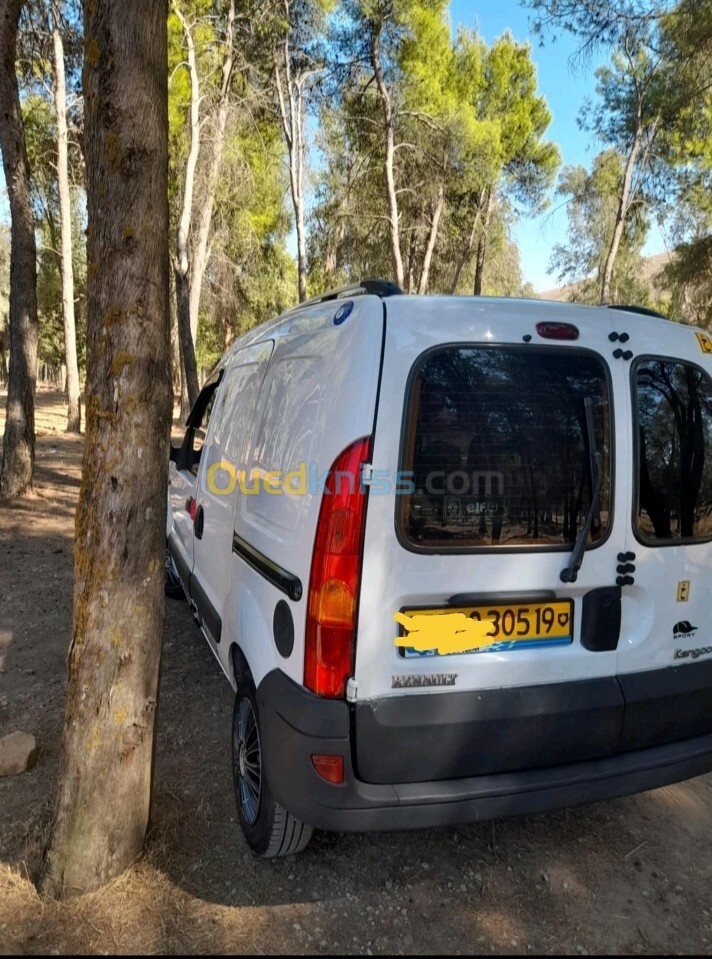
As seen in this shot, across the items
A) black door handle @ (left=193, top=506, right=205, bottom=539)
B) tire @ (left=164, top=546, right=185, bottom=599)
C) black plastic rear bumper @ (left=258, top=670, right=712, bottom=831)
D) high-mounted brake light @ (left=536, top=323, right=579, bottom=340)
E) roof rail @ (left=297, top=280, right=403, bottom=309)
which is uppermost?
roof rail @ (left=297, top=280, right=403, bottom=309)

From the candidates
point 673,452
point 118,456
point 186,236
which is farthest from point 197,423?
point 186,236

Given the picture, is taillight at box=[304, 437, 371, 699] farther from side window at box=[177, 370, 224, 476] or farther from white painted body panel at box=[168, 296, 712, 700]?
side window at box=[177, 370, 224, 476]

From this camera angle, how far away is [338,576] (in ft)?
6.69

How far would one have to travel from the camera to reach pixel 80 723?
230cm

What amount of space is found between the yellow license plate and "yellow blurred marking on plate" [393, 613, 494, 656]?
1cm

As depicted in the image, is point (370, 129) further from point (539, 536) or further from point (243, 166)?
point (539, 536)

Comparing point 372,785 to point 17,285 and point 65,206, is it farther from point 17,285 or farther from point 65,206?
point 65,206

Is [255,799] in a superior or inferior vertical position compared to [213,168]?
inferior

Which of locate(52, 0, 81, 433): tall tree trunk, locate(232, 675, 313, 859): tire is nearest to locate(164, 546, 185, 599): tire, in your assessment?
locate(232, 675, 313, 859): tire

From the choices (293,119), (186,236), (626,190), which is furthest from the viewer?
(626,190)

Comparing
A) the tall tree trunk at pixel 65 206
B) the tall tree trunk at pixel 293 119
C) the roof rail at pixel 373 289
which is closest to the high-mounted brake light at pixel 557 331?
the roof rail at pixel 373 289

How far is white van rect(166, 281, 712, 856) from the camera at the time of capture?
81.1 inches

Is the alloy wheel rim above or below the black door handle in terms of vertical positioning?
below

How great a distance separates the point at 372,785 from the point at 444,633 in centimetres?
52
